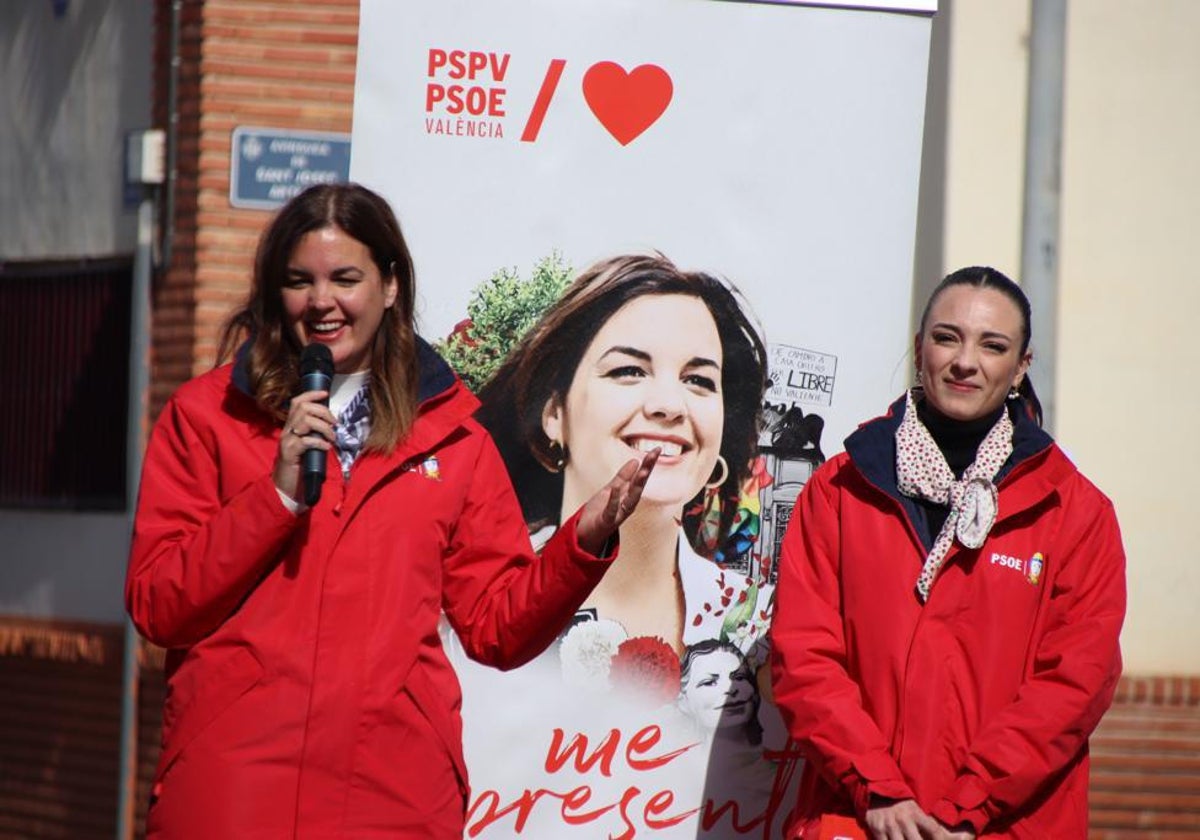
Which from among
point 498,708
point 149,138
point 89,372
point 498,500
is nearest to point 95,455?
point 89,372

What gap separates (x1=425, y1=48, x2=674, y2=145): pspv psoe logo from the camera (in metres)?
4.69

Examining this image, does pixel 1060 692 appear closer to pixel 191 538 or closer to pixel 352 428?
pixel 352 428

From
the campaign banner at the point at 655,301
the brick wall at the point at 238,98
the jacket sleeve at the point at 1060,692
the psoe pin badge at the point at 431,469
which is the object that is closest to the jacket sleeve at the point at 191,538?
the psoe pin badge at the point at 431,469

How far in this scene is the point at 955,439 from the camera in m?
4.30

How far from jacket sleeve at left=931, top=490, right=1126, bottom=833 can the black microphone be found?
159cm

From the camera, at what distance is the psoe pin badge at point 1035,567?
165 inches

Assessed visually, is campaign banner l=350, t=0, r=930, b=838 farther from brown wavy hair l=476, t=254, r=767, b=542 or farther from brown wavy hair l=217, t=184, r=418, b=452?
brown wavy hair l=217, t=184, r=418, b=452

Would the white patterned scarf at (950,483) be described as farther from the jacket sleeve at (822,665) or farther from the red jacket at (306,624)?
the red jacket at (306,624)

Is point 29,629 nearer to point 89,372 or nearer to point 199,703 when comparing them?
point 89,372

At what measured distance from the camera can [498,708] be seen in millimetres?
4719

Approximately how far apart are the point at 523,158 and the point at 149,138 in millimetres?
3683

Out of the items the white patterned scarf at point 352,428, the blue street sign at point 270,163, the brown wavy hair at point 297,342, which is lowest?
the white patterned scarf at point 352,428

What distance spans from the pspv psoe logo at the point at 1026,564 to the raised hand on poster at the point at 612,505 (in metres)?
1.04

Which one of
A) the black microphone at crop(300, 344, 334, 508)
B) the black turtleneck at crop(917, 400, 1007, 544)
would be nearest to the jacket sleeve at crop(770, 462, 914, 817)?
the black turtleneck at crop(917, 400, 1007, 544)
